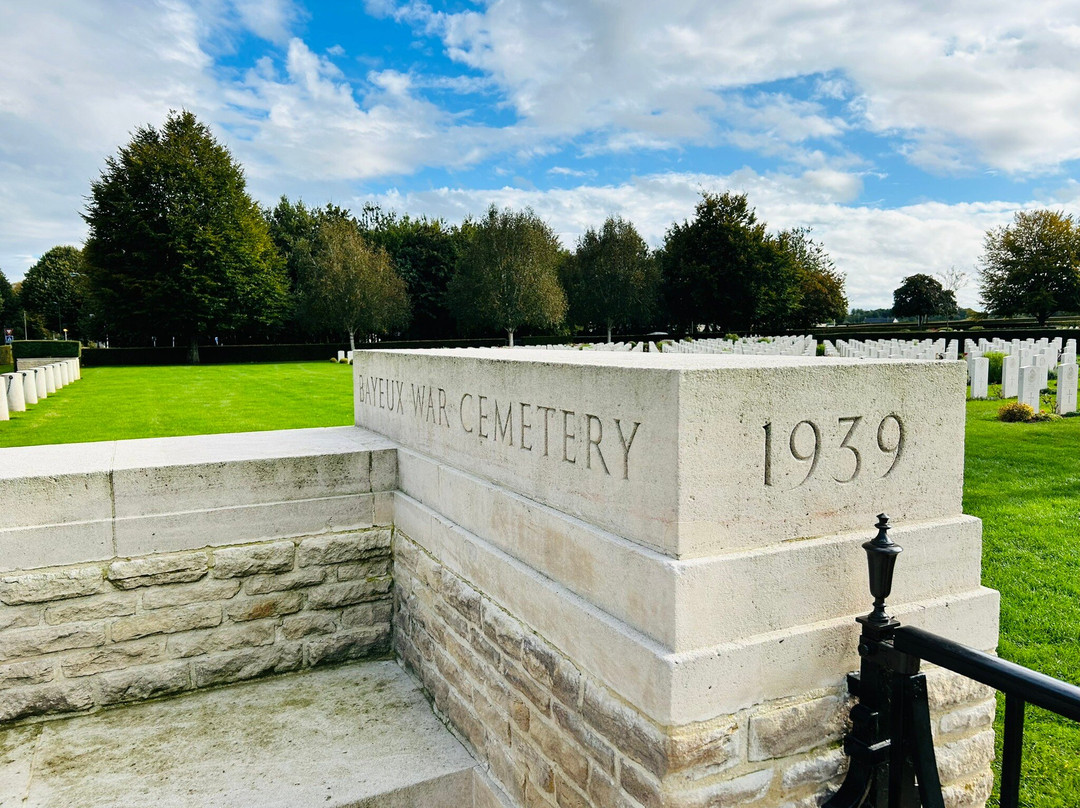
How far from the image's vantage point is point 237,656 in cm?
390

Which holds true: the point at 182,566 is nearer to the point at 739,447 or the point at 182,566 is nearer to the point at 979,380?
the point at 739,447

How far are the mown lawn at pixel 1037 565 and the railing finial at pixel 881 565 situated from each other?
4.44 ft

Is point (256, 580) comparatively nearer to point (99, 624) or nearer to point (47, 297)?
point (99, 624)

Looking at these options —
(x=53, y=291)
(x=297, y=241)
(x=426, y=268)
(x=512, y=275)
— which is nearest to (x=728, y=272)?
(x=512, y=275)

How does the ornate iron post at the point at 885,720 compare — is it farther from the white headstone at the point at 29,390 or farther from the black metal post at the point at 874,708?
the white headstone at the point at 29,390

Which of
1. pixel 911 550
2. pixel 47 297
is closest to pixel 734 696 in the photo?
pixel 911 550

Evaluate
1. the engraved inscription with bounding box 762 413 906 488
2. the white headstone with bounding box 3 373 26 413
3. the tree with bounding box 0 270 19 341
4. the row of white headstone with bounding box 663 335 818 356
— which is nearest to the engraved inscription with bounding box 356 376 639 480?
the engraved inscription with bounding box 762 413 906 488

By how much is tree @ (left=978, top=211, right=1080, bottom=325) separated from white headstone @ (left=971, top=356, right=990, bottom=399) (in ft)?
88.0

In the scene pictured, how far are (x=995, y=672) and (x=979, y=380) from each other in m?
13.5

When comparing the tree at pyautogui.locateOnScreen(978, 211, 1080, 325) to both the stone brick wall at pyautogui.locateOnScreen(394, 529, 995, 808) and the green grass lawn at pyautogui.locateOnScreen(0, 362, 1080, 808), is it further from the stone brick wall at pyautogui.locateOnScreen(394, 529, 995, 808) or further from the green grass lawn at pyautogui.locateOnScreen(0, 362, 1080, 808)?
the stone brick wall at pyautogui.locateOnScreen(394, 529, 995, 808)

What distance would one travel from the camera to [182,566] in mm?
3746

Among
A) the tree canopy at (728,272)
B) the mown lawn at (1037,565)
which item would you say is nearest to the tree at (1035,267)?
the tree canopy at (728,272)

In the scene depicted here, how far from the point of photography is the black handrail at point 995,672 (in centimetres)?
160

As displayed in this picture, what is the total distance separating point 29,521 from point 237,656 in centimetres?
120
